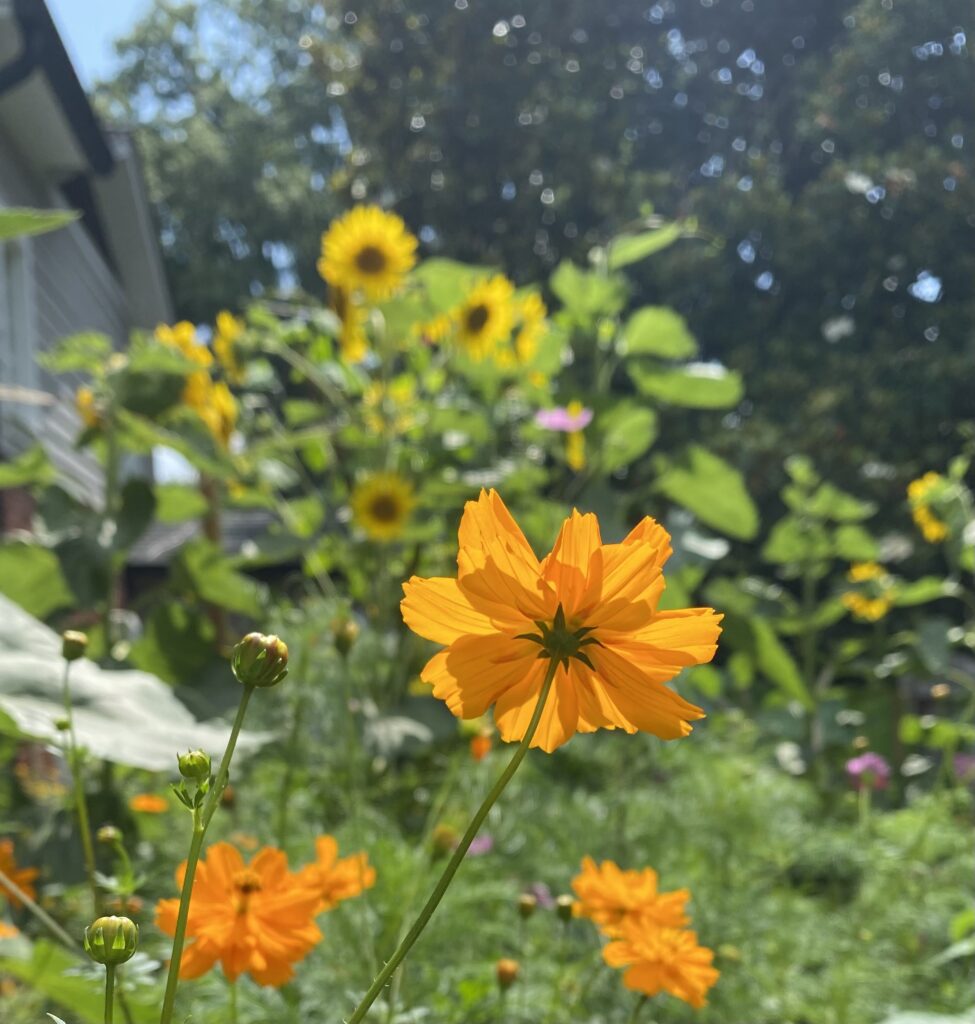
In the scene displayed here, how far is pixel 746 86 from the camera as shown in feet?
30.9

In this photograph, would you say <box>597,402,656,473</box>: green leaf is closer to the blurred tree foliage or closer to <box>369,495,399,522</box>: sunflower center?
<box>369,495,399,522</box>: sunflower center

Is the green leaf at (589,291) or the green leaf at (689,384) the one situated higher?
the green leaf at (589,291)

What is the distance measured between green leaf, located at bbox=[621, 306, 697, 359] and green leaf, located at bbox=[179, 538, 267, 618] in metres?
0.88

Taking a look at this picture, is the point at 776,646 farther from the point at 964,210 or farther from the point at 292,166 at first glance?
the point at 292,166

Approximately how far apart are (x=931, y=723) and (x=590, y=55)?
917cm

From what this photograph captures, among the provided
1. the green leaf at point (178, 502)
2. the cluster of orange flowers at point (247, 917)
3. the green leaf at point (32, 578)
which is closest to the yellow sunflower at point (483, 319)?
the green leaf at point (178, 502)

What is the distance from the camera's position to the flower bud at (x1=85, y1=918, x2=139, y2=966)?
1.08ft

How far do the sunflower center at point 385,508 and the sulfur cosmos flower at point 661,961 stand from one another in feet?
4.05

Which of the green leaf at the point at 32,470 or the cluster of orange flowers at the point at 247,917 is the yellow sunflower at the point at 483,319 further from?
the cluster of orange flowers at the point at 247,917

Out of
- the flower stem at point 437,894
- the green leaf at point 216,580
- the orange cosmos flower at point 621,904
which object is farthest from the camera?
the green leaf at point 216,580

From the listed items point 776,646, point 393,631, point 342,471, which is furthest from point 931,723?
point 342,471

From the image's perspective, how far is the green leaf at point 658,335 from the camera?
2055 millimetres

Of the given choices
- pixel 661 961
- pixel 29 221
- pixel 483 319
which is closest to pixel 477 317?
pixel 483 319

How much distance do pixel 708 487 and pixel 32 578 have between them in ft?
4.22
